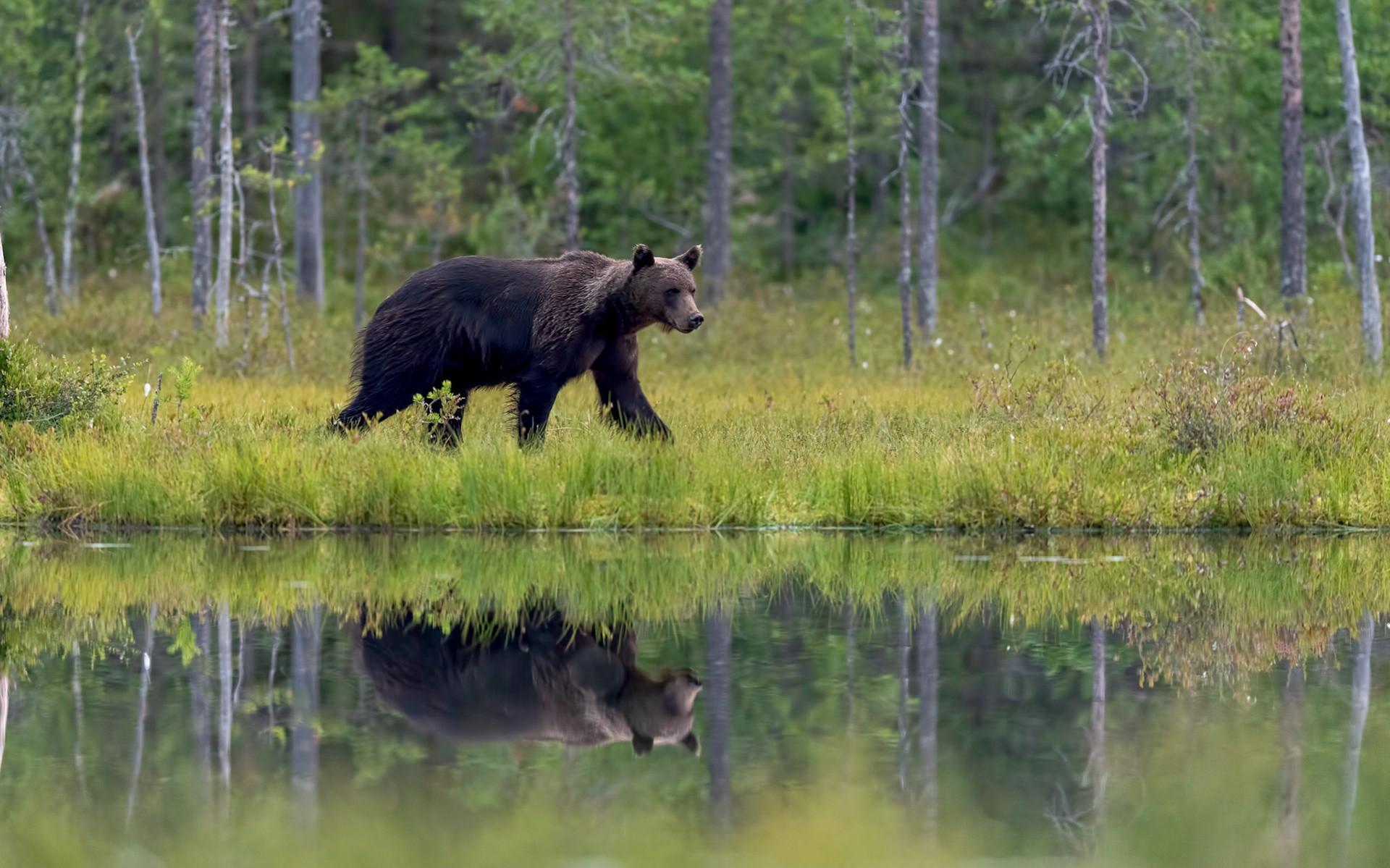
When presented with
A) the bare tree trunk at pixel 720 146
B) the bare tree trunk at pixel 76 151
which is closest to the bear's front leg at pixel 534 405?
the bare tree trunk at pixel 720 146

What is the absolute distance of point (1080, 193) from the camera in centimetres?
3747

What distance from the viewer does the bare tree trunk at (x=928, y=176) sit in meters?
24.7

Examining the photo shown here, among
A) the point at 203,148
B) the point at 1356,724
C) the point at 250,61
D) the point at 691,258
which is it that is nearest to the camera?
the point at 1356,724

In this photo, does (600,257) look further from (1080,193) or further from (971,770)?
(1080,193)

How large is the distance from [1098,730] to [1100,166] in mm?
15910

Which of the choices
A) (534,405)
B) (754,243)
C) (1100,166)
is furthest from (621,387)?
(754,243)

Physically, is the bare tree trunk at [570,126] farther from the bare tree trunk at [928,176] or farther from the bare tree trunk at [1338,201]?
the bare tree trunk at [1338,201]

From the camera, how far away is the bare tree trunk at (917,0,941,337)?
24703 mm

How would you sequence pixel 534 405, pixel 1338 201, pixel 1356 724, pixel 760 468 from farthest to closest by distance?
pixel 1338 201, pixel 534 405, pixel 760 468, pixel 1356 724

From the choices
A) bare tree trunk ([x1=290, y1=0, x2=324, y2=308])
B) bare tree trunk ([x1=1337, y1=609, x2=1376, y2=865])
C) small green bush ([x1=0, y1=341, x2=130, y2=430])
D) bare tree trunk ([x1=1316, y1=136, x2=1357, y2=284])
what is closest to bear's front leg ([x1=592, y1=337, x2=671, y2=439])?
small green bush ([x1=0, y1=341, x2=130, y2=430])

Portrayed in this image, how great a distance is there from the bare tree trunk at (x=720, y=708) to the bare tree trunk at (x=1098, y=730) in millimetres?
982

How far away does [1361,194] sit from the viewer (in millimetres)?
19203

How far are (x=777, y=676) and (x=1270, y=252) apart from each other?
2877 centimetres

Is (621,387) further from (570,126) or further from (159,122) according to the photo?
(159,122)
